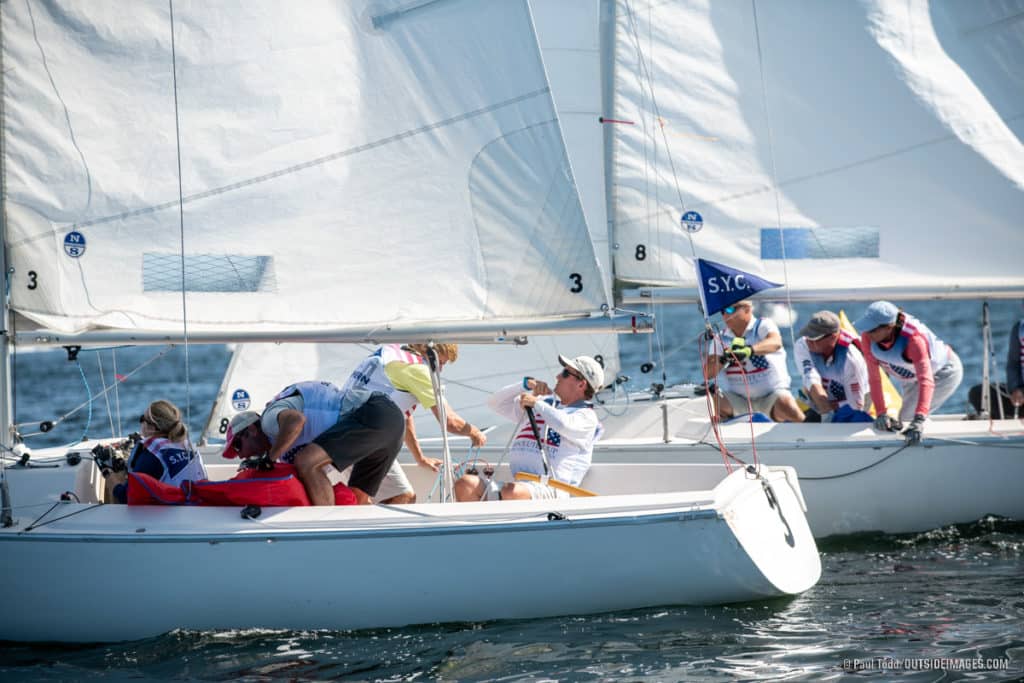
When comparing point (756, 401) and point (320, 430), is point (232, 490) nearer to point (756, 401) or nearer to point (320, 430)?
point (320, 430)

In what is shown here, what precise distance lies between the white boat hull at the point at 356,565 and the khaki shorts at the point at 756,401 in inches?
124

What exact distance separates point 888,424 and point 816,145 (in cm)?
227

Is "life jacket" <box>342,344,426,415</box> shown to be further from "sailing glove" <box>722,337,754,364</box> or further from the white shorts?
"sailing glove" <box>722,337,754,364</box>

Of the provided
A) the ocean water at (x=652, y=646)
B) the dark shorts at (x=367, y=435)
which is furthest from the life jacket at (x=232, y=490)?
the ocean water at (x=652, y=646)

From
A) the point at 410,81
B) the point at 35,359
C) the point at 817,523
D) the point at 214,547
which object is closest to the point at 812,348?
the point at 817,523

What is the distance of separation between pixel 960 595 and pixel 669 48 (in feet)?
14.8

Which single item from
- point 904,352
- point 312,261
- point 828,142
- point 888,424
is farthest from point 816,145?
point 312,261

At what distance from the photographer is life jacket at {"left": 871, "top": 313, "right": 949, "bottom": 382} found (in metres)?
8.31

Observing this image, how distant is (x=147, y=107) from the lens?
6.50m

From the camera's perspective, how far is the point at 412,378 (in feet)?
22.7

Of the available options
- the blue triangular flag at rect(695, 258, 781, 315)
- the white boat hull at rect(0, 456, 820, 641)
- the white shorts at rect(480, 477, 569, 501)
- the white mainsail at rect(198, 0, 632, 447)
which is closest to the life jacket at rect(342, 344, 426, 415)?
the white shorts at rect(480, 477, 569, 501)

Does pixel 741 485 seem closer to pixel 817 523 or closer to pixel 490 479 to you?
pixel 490 479

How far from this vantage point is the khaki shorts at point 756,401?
29.4ft

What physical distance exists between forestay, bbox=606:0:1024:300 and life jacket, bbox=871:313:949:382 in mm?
702
